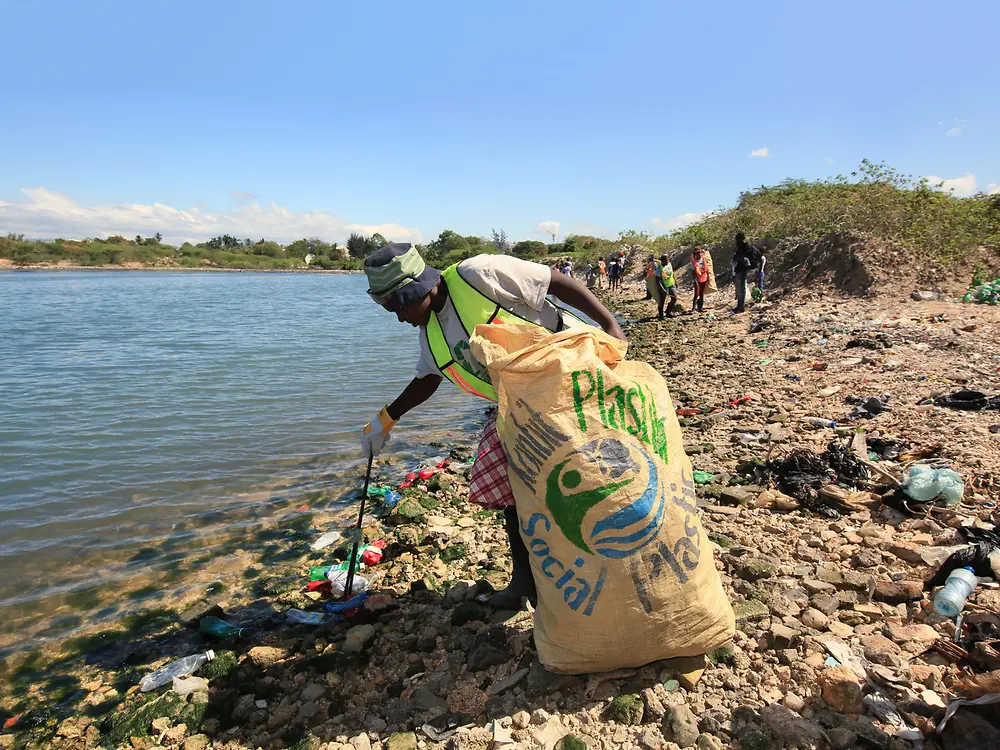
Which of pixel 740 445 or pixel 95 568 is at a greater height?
pixel 740 445

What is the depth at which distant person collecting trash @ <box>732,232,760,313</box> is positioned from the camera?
1190cm

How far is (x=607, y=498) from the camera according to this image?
1.83m

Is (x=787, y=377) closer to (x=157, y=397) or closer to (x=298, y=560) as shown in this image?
(x=298, y=560)

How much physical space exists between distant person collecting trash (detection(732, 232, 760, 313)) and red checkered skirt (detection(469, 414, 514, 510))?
10958 millimetres

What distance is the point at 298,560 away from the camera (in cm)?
381

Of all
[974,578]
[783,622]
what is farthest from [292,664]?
[974,578]

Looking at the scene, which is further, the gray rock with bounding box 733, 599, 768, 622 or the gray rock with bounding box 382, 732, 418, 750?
the gray rock with bounding box 733, 599, 768, 622

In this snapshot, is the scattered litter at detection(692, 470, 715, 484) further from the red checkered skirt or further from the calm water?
the calm water

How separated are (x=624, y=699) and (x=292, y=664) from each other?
156cm

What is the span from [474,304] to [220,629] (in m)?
2.23

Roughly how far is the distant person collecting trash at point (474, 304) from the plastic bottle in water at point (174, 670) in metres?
1.62

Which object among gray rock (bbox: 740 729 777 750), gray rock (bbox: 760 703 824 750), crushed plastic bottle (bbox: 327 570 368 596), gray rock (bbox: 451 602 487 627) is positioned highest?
gray rock (bbox: 760 703 824 750)

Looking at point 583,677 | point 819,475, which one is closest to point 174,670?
point 583,677

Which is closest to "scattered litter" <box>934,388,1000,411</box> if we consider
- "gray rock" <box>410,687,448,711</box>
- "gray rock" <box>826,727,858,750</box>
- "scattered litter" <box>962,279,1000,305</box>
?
"gray rock" <box>826,727,858,750</box>
